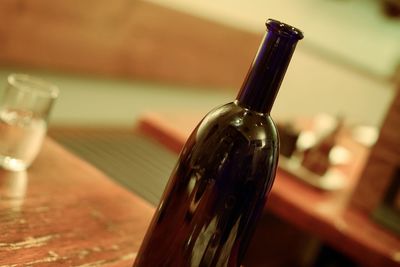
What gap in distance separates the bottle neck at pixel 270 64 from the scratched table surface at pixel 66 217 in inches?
12.5

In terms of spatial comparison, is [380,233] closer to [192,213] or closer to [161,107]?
[192,213]

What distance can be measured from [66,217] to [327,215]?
2.68 feet

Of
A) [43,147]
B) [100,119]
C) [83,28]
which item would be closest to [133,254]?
[43,147]

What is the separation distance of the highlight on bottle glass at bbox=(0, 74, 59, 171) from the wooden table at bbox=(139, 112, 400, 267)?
71 cm

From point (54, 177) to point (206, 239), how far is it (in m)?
0.43

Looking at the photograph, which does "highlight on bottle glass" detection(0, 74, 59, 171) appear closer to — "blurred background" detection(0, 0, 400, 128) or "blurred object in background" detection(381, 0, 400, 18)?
"blurred background" detection(0, 0, 400, 128)

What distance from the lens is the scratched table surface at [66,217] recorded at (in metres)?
0.70

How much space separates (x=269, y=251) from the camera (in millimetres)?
2510

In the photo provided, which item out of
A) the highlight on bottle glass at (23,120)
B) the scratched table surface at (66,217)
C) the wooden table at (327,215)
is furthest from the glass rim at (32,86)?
the wooden table at (327,215)

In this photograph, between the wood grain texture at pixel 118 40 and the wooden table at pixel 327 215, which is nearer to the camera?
the wooden table at pixel 327 215

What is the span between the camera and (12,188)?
32.9 inches

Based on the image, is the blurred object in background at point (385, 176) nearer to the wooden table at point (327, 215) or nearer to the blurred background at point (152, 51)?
the wooden table at point (327, 215)

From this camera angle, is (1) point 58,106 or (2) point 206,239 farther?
(1) point 58,106

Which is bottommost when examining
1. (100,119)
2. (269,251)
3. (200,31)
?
(269,251)
